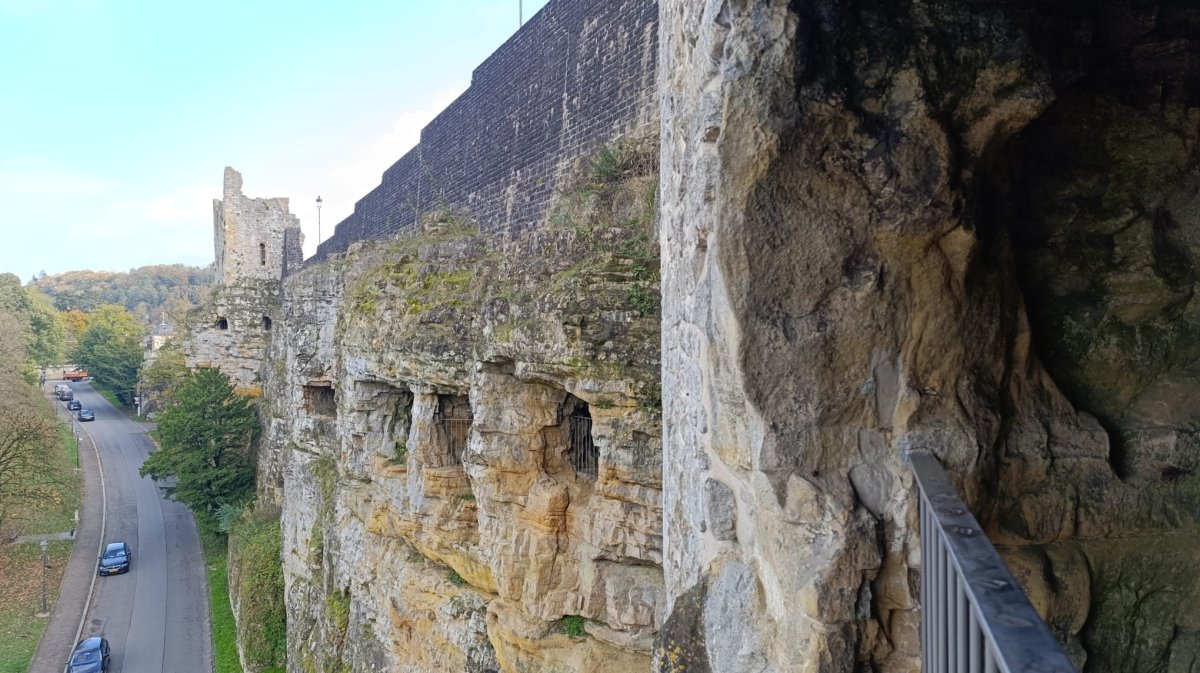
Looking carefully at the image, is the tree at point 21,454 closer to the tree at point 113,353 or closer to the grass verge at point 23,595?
the grass verge at point 23,595

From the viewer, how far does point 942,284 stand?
2.56m

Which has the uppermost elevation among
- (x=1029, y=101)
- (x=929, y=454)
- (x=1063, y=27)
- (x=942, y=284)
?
(x=1063, y=27)

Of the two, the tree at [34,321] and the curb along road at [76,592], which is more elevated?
the tree at [34,321]

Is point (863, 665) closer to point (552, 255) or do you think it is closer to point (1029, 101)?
point (1029, 101)

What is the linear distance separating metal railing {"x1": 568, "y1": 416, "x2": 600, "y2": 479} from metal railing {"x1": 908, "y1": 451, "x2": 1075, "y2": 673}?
6.03m

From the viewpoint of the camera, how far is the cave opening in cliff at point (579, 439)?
26.3 feet

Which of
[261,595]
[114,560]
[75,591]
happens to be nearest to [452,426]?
[261,595]

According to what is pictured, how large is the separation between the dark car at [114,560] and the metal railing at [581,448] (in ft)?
58.3

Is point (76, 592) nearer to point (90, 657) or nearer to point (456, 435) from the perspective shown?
point (90, 657)

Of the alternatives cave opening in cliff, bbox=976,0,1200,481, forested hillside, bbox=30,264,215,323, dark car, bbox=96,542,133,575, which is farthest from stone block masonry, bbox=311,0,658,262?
forested hillside, bbox=30,264,215,323

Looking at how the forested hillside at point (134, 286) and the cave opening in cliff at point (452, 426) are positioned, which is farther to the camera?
the forested hillside at point (134, 286)

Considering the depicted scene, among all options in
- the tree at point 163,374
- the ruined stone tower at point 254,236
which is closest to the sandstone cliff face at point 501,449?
the ruined stone tower at point 254,236

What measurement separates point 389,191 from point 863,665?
50.0 feet

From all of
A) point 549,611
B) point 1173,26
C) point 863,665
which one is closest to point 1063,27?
point 1173,26
